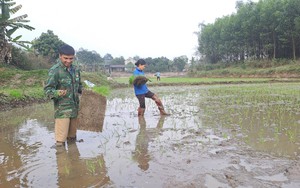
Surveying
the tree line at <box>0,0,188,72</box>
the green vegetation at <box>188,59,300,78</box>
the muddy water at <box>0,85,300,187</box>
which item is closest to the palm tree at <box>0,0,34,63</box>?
the tree line at <box>0,0,188,72</box>

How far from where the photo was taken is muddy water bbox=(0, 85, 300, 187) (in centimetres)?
304

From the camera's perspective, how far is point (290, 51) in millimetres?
41375

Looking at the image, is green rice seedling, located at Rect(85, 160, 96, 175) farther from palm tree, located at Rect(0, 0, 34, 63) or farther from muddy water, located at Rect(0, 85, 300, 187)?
palm tree, located at Rect(0, 0, 34, 63)

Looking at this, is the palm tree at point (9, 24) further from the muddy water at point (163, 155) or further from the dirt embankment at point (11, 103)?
the muddy water at point (163, 155)

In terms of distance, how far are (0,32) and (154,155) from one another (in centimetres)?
1492

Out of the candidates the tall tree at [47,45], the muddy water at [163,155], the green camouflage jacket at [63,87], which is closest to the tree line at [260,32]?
the tall tree at [47,45]

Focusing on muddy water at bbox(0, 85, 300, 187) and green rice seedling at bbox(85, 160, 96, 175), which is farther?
green rice seedling at bbox(85, 160, 96, 175)

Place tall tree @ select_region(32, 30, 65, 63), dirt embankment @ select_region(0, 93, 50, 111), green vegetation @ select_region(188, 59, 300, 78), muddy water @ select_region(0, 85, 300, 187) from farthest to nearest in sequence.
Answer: tall tree @ select_region(32, 30, 65, 63) < green vegetation @ select_region(188, 59, 300, 78) < dirt embankment @ select_region(0, 93, 50, 111) < muddy water @ select_region(0, 85, 300, 187)

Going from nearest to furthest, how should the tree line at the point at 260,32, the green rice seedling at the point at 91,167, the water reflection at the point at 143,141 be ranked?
the green rice seedling at the point at 91,167, the water reflection at the point at 143,141, the tree line at the point at 260,32

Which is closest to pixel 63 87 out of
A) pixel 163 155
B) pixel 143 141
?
pixel 143 141

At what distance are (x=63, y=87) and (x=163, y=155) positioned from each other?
6.32 ft

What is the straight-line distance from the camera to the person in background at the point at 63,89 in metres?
4.44

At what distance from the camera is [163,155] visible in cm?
395

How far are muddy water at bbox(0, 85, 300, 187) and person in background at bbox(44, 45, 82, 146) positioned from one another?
338 millimetres
